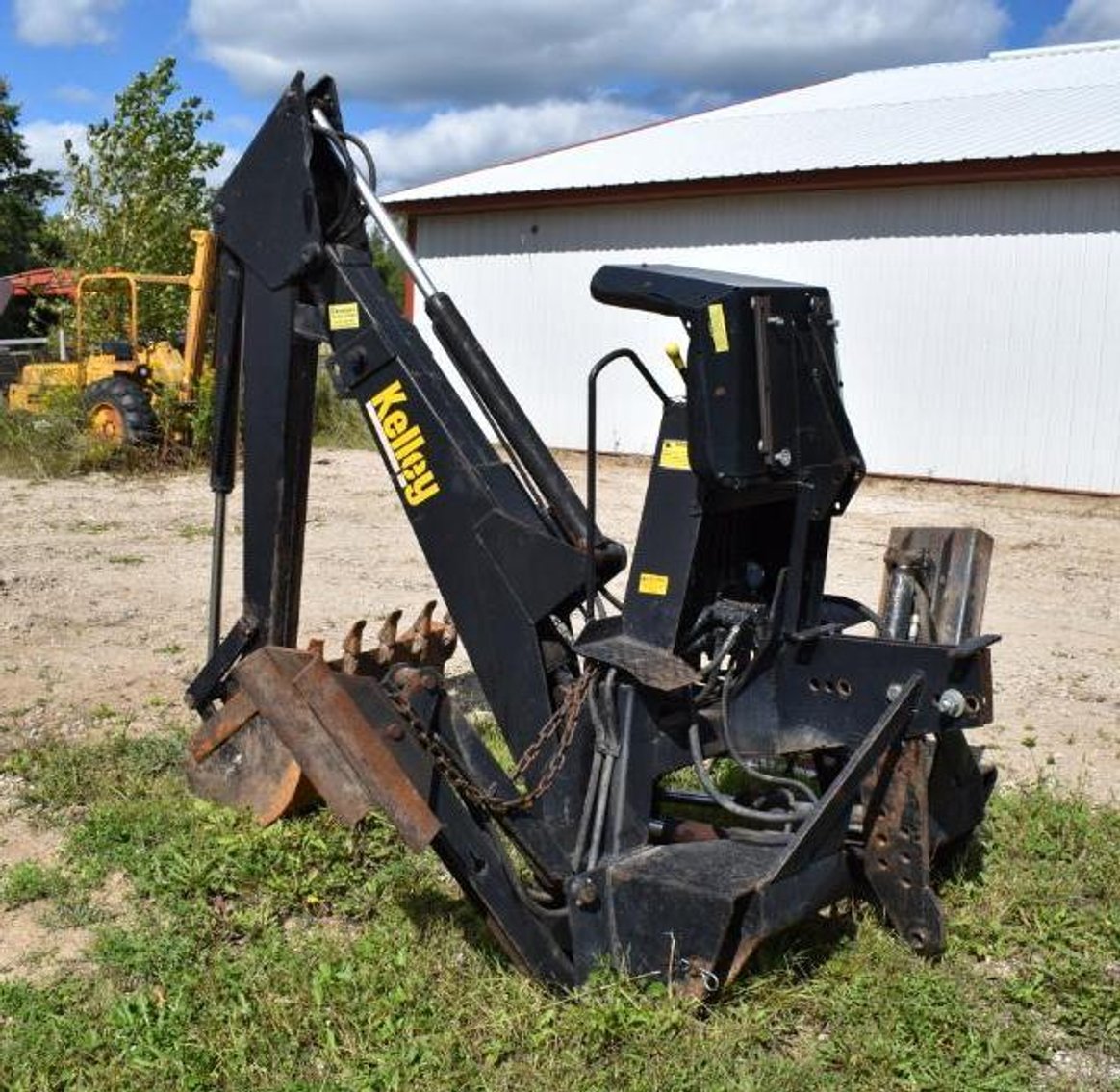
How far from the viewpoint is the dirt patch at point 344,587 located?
6.19m

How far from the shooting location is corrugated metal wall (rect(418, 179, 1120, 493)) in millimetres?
13734

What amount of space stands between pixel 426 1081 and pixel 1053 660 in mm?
5137

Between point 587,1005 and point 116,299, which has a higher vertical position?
point 116,299

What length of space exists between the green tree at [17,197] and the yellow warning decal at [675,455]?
44805 millimetres

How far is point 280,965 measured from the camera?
3.83 metres

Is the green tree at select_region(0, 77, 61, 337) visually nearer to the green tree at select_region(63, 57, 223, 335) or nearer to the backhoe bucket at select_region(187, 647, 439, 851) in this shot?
the green tree at select_region(63, 57, 223, 335)

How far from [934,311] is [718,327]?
11793mm

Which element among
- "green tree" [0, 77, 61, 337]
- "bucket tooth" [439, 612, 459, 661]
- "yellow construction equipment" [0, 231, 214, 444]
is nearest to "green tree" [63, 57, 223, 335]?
"yellow construction equipment" [0, 231, 214, 444]

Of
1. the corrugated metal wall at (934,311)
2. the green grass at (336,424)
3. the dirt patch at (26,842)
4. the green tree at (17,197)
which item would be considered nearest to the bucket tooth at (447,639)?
the dirt patch at (26,842)

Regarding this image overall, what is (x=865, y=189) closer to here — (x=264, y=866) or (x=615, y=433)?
(x=615, y=433)

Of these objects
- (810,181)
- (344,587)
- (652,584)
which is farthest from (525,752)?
(810,181)

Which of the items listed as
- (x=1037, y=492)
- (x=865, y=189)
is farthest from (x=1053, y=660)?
(x=865, y=189)

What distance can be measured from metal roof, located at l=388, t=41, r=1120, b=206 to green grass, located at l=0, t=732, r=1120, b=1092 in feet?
36.5

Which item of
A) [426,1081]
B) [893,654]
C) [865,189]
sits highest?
[865,189]
